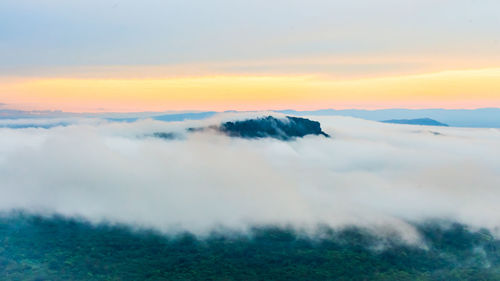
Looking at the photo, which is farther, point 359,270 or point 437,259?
point 437,259

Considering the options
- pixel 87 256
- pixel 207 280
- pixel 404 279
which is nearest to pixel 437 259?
pixel 404 279

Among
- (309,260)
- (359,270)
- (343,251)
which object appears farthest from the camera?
(343,251)

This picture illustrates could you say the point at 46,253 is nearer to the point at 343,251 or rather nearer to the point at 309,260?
the point at 309,260

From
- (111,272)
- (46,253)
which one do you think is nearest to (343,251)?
(111,272)

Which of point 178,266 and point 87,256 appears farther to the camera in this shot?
point 87,256

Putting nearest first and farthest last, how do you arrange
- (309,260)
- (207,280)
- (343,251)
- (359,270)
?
(207,280) → (359,270) → (309,260) → (343,251)

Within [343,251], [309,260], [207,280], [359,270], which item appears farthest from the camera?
[343,251]

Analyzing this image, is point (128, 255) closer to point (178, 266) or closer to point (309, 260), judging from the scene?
point (178, 266)

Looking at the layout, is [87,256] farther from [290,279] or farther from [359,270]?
[359,270]
